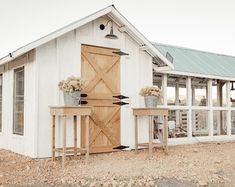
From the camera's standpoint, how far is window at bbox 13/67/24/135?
809cm

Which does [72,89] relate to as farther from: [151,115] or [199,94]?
[199,94]

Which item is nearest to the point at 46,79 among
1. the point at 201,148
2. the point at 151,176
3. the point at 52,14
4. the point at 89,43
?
the point at 89,43

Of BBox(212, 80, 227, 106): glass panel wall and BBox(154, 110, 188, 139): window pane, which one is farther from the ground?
BBox(212, 80, 227, 106): glass panel wall

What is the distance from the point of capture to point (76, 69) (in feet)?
26.5

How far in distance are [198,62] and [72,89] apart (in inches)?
250

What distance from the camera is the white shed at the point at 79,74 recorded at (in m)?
7.53

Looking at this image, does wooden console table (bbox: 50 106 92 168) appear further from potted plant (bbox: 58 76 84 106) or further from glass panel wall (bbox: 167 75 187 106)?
glass panel wall (bbox: 167 75 187 106)

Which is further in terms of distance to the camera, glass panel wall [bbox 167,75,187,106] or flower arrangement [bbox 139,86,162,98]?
glass panel wall [bbox 167,75,187,106]

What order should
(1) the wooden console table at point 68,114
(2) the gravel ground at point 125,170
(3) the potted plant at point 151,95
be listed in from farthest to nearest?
1. (3) the potted plant at point 151,95
2. (1) the wooden console table at point 68,114
3. (2) the gravel ground at point 125,170

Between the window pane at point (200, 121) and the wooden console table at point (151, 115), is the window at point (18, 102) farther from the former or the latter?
the window pane at point (200, 121)

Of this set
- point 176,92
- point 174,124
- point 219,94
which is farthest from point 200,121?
point 174,124

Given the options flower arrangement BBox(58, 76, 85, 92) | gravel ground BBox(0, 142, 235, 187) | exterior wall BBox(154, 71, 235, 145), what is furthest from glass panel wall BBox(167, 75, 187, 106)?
flower arrangement BBox(58, 76, 85, 92)

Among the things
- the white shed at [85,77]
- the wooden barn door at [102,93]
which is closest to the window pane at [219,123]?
the white shed at [85,77]

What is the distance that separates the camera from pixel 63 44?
8.00m
